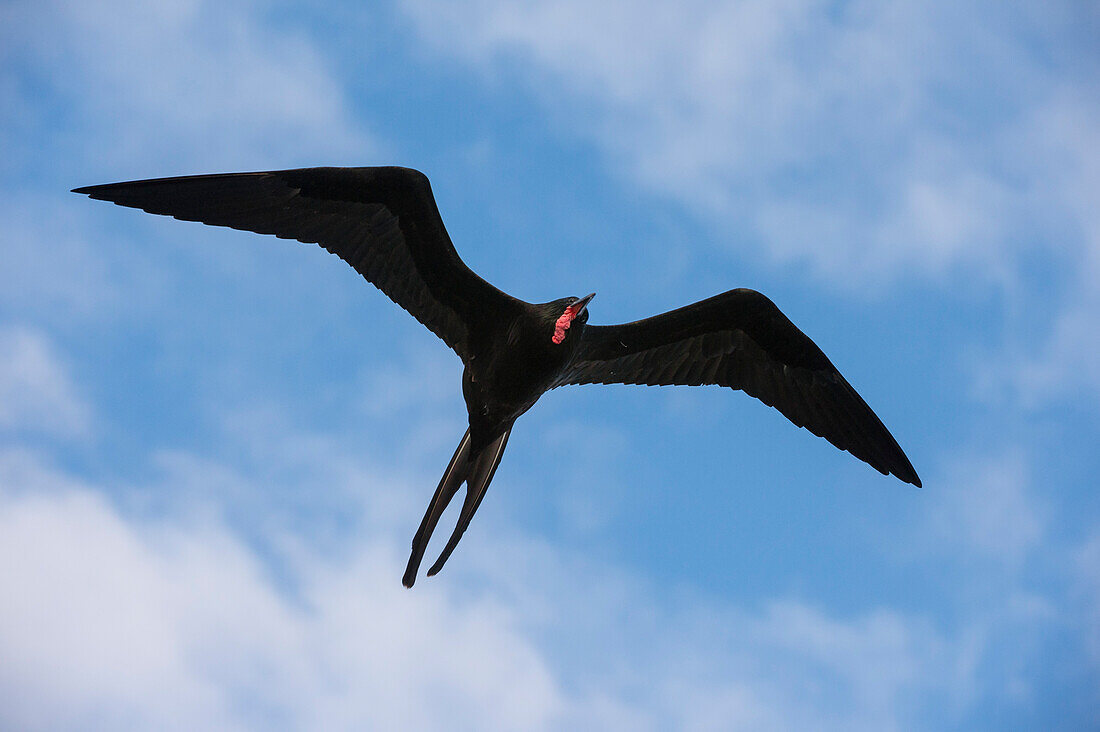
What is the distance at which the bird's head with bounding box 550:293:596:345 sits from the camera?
5.80 m

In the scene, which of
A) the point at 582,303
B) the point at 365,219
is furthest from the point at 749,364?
the point at 365,219

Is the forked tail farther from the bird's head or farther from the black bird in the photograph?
the bird's head

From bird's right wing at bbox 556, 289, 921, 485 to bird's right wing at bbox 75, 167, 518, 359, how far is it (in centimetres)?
84

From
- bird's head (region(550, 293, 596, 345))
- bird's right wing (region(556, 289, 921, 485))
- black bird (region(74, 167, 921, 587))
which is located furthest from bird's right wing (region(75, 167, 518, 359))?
bird's right wing (region(556, 289, 921, 485))

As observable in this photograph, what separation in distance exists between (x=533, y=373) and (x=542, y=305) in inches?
15.8

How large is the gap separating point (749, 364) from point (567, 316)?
1604 millimetres

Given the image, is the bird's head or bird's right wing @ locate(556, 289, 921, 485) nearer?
the bird's head

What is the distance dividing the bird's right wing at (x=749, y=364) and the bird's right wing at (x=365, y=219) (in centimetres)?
84

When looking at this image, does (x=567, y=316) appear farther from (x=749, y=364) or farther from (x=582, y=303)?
(x=749, y=364)

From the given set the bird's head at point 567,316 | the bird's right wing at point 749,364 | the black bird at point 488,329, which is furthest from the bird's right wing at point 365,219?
the bird's right wing at point 749,364

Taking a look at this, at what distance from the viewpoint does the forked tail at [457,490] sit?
6102mm

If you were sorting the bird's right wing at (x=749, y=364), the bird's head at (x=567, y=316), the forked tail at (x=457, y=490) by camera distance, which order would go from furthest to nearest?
the bird's right wing at (x=749, y=364)
the forked tail at (x=457, y=490)
the bird's head at (x=567, y=316)

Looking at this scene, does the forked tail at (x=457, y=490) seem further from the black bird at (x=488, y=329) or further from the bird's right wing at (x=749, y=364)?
the bird's right wing at (x=749, y=364)

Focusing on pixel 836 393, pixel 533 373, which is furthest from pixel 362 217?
pixel 836 393
